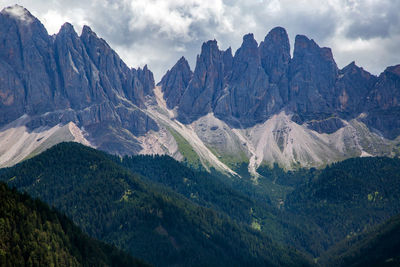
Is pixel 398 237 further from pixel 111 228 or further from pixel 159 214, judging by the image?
pixel 111 228

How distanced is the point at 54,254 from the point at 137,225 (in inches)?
3548

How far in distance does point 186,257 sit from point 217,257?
19.0 metres

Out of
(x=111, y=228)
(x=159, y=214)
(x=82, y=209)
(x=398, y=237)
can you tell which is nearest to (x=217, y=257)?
(x=159, y=214)

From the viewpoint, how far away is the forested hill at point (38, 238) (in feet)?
300

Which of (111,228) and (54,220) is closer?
(54,220)

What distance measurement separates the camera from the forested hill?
300ft

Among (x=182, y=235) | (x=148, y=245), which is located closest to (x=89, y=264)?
(x=148, y=245)

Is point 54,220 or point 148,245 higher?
point 54,220

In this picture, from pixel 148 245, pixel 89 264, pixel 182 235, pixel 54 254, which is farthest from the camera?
pixel 182 235

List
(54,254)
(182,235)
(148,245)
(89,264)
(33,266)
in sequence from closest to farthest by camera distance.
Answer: (33,266) < (54,254) < (89,264) < (148,245) < (182,235)

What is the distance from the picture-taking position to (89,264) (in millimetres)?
111562

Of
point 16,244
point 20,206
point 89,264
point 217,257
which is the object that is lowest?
point 217,257

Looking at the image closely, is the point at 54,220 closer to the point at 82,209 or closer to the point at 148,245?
the point at 148,245

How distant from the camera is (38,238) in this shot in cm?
9919
